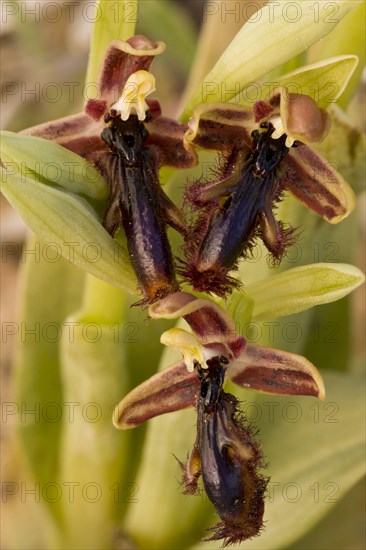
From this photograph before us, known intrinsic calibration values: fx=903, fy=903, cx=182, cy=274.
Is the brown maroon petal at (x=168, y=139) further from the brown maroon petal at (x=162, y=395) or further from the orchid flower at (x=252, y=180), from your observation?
the brown maroon petal at (x=162, y=395)

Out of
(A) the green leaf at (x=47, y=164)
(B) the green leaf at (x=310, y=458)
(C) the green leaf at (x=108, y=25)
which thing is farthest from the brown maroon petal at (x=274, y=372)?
(C) the green leaf at (x=108, y=25)

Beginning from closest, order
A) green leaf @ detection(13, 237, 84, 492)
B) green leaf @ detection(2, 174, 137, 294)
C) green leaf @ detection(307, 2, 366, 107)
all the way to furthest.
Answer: green leaf @ detection(2, 174, 137, 294), green leaf @ detection(307, 2, 366, 107), green leaf @ detection(13, 237, 84, 492)

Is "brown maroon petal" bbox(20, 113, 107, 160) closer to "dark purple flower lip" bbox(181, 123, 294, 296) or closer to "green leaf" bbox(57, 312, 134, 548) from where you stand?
"dark purple flower lip" bbox(181, 123, 294, 296)

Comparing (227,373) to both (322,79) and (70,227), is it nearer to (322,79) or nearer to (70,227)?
(70,227)

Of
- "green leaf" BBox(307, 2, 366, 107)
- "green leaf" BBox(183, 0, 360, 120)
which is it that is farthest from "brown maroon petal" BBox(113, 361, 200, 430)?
"green leaf" BBox(307, 2, 366, 107)

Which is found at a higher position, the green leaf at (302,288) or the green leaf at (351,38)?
the green leaf at (351,38)

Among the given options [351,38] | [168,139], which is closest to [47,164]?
[168,139]
